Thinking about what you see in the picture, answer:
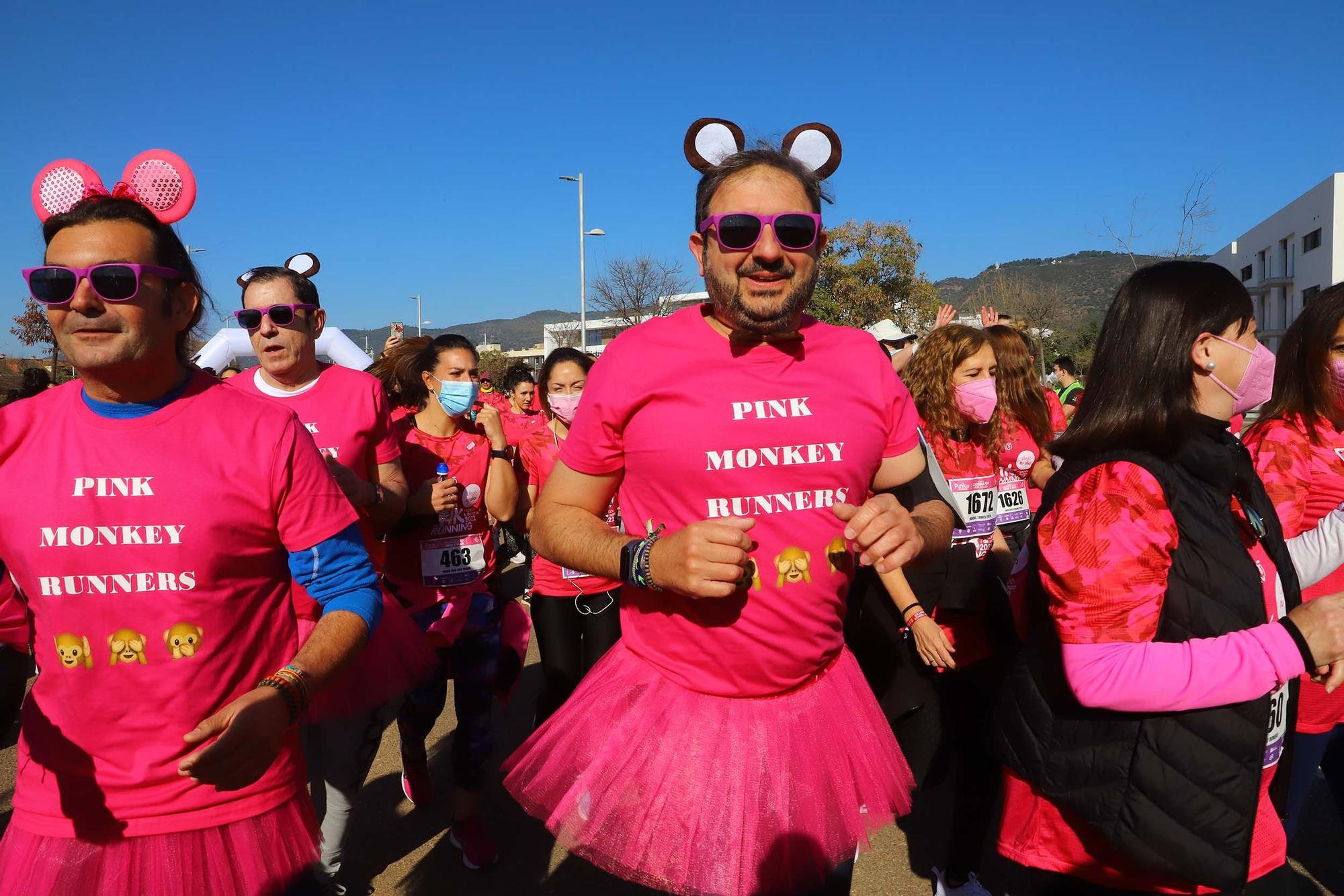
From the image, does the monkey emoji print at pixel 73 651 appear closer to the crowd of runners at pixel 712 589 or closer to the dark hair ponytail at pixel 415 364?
the crowd of runners at pixel 712 589

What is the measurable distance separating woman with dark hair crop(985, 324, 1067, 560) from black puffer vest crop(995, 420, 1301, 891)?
7.44 feet

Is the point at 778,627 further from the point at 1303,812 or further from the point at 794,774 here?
the point at 1303,812

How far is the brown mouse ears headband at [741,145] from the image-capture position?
7.95ft

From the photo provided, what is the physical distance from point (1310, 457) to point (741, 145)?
7.58 feet

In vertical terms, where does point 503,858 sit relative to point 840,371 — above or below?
below

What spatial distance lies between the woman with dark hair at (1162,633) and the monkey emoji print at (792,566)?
1.84 feet

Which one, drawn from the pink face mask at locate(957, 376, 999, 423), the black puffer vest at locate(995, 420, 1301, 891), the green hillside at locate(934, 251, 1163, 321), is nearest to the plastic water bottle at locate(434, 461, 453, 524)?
the pink face mask at locate(957, 376, 999, 423)

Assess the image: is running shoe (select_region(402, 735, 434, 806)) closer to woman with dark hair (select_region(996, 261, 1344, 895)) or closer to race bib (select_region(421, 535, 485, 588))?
race bib (select_region(421, 535, 485, 588))

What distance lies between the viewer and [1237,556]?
1904 mm

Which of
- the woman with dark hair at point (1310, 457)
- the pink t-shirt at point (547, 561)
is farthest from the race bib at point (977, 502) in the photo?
the pink t-shirt at point (547, 561)

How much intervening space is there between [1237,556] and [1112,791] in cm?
59

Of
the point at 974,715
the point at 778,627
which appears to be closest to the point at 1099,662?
the point at 778,627

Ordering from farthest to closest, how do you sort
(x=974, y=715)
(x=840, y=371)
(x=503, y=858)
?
(x=503, y=858)
(x=974, y=715)
(x=840, y=371)

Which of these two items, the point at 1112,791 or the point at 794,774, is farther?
the point at 794,774
